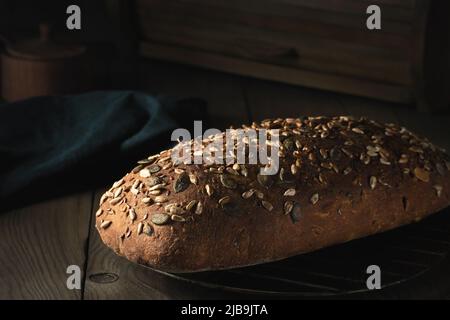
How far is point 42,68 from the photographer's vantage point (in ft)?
7.10

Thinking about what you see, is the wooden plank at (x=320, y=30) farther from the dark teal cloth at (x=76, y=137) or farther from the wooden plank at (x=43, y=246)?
the wooden plank at (x=43, y=246)

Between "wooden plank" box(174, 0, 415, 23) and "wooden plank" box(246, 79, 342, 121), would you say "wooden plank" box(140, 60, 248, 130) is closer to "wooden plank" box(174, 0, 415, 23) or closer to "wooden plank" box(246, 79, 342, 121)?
"wooden plank" box(246, 79, 342, 121)

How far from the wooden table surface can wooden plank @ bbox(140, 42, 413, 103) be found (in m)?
0.03

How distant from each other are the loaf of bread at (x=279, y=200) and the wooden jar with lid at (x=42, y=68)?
940 mm

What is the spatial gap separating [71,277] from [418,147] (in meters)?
0.58

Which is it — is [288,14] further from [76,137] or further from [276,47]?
[76,137]

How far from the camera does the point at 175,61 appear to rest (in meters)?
2.51

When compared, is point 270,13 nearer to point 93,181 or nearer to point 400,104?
point 400,104

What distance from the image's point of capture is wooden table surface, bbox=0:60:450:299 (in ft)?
4.04

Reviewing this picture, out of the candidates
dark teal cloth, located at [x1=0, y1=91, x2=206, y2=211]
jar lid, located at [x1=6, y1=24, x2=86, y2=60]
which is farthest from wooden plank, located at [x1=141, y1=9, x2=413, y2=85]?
dark teal cloth, located at [x1=0, y1=91, x2=206, y2=211]

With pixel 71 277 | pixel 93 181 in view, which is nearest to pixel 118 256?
pixel 71 277

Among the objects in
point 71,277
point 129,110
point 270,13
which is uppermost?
point 270,13

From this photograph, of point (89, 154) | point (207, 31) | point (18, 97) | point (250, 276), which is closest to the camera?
point (250, 276)

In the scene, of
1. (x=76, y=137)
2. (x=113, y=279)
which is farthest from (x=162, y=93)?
(x=113, y=279)
